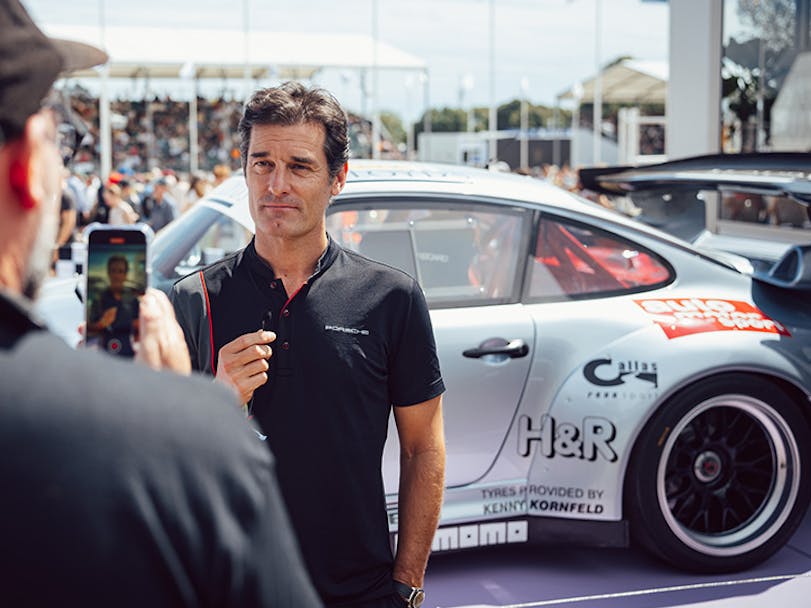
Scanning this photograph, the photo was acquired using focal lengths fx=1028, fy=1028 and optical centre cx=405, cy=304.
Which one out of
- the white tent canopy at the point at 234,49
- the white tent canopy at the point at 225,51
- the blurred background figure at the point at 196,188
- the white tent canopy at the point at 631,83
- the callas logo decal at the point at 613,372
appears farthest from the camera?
the white tent canopy at the point at 631,83

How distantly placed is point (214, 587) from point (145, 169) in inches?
1435

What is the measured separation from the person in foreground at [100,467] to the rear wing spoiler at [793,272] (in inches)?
151

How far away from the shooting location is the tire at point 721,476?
4027mm

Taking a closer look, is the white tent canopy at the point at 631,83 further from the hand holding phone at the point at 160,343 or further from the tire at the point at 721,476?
the hand holding phone at the point at 160,343

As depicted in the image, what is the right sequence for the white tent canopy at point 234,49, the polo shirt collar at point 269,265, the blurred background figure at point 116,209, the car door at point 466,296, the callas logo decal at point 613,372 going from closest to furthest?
the polo shirt collar at point 269,265 → the car door at point 466,296 → the callas logo decal at point 613,372 → the blurred background figure at point 116,209 → the white tent canopy at point 234,49

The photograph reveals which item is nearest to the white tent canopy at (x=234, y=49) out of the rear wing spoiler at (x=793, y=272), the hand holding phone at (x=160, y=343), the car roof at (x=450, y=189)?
the car roof at (x=450, y=189)

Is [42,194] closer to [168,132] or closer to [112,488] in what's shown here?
[112,488]

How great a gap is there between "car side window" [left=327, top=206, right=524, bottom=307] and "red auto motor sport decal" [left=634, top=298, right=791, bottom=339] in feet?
1.98

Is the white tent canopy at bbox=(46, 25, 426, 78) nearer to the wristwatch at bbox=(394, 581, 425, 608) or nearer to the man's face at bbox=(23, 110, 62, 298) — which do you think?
the wristwatch at bbox=(394, 581, 425, 608)

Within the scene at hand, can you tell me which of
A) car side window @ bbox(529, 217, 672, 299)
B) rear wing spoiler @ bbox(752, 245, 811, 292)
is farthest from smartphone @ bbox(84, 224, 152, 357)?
rear wing spoiler @ bbox(752, 245, 811, 292)

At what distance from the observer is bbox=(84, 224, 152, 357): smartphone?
1.28 metres

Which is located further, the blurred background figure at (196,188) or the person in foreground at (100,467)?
the blurred background figure at (196,188)

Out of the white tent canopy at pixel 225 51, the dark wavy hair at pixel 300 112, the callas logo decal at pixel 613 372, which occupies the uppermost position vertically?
the white tent canopy at pixel 225 51

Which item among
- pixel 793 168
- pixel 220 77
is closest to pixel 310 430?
pixel 793 168
